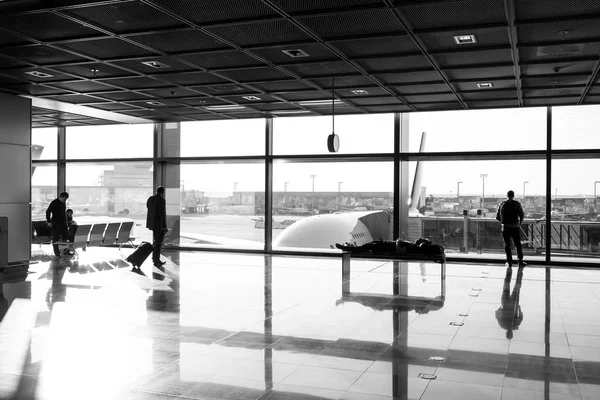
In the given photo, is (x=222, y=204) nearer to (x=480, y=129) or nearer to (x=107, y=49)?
(x=480, y=129)

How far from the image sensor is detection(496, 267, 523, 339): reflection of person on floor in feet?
22.0

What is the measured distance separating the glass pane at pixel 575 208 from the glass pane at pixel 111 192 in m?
10.7

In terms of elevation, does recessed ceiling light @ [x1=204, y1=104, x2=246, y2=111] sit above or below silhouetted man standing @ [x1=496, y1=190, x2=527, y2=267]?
above

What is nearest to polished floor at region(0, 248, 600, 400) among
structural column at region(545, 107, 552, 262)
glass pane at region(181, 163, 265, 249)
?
structural column at region(545, 107, 552, 262)

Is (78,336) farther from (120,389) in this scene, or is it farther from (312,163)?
(312,163)

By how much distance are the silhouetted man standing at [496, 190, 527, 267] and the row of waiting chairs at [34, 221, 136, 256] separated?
29.7 feet

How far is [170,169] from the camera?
1695cm

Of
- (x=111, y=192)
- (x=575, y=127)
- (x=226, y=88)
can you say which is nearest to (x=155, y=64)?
(x=226, y=88)

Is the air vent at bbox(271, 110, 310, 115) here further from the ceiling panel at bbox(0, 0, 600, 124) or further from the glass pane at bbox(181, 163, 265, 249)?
the glass pane at bbox(181, 163, 265, 249)

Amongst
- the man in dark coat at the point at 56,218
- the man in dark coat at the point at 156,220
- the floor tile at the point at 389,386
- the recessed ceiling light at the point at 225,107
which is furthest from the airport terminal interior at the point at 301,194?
the man in dark coat at the point at 156,220

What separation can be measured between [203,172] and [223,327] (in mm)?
10589

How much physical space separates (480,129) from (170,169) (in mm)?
8507

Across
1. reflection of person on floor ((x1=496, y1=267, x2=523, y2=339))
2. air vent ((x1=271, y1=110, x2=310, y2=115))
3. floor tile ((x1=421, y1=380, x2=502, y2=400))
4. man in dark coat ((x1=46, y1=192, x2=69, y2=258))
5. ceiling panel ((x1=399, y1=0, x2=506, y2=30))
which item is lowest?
reflection of person on floor ((x1=496, y1=267, x2=523, y2=339))

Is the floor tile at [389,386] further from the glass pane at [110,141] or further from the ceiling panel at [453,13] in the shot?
the glass pane at [110,141]
